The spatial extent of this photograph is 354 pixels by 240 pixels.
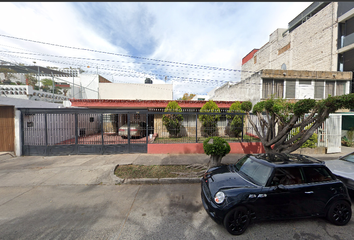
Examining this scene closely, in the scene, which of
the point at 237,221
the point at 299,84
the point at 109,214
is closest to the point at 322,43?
the point at 299,84

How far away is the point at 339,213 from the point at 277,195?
4.91ft

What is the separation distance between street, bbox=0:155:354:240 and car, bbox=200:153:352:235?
0.27 metres

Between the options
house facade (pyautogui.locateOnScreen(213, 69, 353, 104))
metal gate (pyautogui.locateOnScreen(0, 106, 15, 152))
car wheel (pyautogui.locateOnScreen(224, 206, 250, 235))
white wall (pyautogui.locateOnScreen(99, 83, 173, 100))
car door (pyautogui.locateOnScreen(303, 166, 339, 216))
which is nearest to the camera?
car wheel (pyautogui.locateOnScreen(224, 206, 250, 235))

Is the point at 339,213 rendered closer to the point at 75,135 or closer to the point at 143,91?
the point at 75,135

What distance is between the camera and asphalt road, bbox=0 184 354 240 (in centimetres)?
273

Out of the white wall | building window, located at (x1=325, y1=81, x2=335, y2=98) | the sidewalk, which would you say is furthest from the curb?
building window, located at (x1=325, y1=81, x2=335, y2=98)

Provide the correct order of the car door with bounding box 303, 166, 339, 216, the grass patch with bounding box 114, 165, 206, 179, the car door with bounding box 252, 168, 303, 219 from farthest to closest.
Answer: the grass patch with bounding box 114, 165, 206, 179 → the car door with bounding box 303, 166, 339, 216 → the car door with bounding box 252, 168, 303, 219

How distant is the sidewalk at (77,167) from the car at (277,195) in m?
1.95

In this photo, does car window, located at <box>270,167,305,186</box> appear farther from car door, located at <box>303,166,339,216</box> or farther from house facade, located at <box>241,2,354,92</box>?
house facade, located at <box>241,2,354,92</box>

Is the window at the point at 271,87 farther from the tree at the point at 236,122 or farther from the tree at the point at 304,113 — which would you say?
the tree at the point at 304,113

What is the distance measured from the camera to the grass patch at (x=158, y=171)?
5.09m

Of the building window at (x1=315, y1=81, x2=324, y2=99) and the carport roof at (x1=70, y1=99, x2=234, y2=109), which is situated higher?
the building window at (x1=315, y1=81, x2=324, y2=99)

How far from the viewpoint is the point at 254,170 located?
11.1ft

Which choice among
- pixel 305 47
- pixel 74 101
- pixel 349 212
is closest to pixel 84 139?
pixel 74 101
